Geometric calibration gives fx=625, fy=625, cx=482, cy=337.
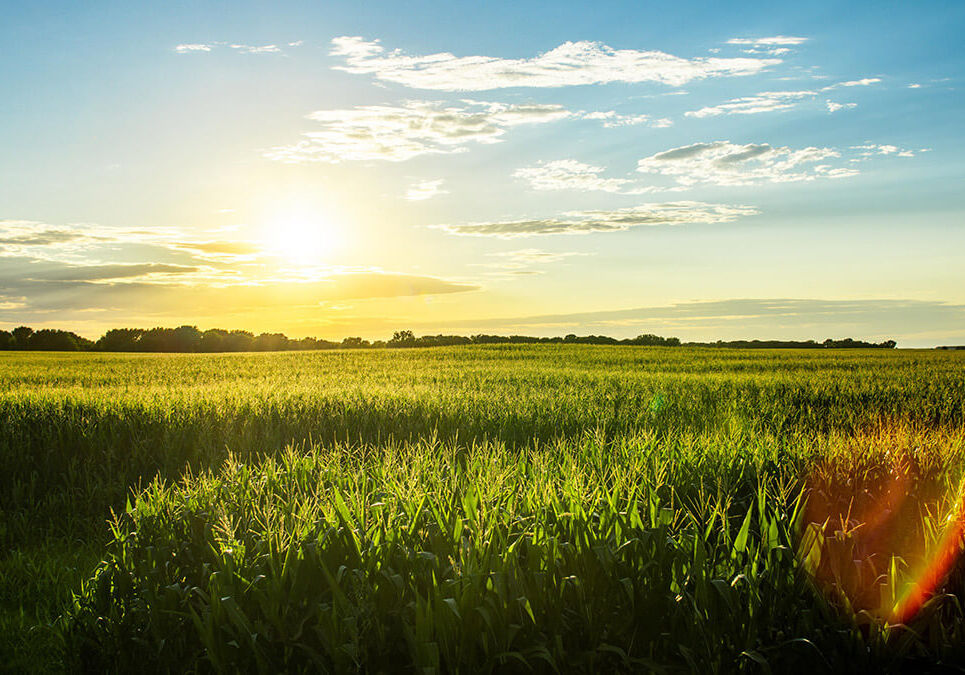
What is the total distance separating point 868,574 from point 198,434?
10.9 metres

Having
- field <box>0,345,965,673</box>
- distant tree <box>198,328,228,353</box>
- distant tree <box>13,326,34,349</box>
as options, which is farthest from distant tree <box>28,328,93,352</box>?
field <box>0,345,965,673</box>

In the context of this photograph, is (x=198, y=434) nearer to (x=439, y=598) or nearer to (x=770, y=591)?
(x=439, y=598)

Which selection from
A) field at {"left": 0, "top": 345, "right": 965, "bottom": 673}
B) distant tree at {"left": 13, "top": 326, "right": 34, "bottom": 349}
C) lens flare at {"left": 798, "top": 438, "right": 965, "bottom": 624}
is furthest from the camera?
distant tree at {"left": 13, "top": 326, "right": 34, "bottom": 349}

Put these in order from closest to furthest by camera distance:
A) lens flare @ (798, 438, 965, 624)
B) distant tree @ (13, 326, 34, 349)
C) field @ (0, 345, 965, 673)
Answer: field @ (0, 345, 965, 673), lens flare @ (798, 438, 965, 624), distant tree @ (13, 326, 34, 349)

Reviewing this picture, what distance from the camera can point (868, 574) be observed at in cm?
480

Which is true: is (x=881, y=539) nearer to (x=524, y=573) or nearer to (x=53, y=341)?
(x=524, y=573)

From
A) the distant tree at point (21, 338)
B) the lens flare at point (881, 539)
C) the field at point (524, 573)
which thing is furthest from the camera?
the distant tree at point (21, 338)

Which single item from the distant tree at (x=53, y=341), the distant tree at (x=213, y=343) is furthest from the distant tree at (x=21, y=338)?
the distant tree at (x=213, y=343)

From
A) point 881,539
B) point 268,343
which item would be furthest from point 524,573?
point 268,343

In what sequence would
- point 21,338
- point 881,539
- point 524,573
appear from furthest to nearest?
point 21,338
point 881,539
point 524,573

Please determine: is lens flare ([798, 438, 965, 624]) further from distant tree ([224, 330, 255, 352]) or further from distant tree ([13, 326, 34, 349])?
distant tree ([13, 326, 34, 349])

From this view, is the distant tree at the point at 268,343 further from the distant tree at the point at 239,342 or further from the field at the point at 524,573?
the field at the point at 524,573

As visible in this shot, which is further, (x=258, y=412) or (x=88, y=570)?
(x=258, y=412)

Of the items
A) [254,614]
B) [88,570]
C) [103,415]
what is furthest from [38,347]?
[254,614]
